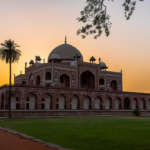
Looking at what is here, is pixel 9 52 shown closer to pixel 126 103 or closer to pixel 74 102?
pixel 74 102

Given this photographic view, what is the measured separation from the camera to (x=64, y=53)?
81438 mm

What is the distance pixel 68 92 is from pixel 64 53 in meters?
23.5

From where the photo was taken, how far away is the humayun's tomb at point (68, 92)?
181ft

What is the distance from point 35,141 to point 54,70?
5626 centimetres

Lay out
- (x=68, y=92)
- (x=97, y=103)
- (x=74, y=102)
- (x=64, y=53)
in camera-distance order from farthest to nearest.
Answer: (x=64, y=53), (x=97, y=103), (x=74, y=102), (x=68, y=92)

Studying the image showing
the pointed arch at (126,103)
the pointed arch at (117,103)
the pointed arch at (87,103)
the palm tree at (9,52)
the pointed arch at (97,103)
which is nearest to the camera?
the palm tree at (9,52)

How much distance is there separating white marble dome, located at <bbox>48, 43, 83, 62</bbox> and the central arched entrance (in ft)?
18.6

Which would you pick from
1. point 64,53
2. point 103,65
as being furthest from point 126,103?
point 64,53

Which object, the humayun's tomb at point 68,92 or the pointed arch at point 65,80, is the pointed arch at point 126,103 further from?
the pointed arch at point 65,80

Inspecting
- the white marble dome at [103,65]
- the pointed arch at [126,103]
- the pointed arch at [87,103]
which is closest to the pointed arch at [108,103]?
the pointed arch at [87,103]

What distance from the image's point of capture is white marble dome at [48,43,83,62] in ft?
258

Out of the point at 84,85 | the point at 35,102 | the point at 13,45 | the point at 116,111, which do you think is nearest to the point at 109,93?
the point at 116,111

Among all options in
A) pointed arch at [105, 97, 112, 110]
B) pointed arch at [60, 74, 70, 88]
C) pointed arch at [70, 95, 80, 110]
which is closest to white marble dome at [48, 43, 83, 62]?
pointed arch at [60, 74, 70, 88]

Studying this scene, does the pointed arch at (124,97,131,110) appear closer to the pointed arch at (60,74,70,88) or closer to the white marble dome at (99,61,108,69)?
the pointed arch at (60,74,70,88)
